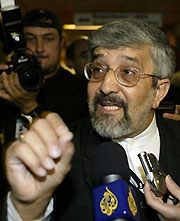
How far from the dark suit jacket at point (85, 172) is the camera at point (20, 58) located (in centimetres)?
28

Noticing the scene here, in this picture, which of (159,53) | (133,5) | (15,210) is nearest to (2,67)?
(159,53)

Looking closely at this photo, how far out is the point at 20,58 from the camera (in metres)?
1.74

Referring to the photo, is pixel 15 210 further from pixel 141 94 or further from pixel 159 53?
pixel 159 53

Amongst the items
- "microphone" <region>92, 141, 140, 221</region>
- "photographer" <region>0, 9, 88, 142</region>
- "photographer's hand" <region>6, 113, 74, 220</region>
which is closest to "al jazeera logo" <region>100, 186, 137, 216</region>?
"microphone" <region>92, 141, 140, 221</region>

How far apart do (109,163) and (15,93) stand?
0.76 m

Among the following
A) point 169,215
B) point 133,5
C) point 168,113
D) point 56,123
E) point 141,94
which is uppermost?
point 56,123

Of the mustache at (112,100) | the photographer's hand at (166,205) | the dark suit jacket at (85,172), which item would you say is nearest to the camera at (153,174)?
the photographer's hand at (166,205)

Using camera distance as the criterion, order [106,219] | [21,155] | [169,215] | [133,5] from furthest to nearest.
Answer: [133,5], [169,215], [106,219], [21,155]

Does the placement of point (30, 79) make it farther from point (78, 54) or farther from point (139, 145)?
point (78, 54)

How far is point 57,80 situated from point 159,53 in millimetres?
691

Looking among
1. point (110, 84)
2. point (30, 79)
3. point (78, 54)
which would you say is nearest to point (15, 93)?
point (30, 79)

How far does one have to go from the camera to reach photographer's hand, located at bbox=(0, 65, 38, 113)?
173 cm

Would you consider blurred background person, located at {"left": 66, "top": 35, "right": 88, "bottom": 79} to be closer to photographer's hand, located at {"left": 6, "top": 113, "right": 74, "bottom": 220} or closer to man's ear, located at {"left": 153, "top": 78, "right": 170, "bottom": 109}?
man's ear, located at {"left": 153, "top": 78, "right": 170, "bottom": 109}

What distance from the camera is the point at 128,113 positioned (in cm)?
148
